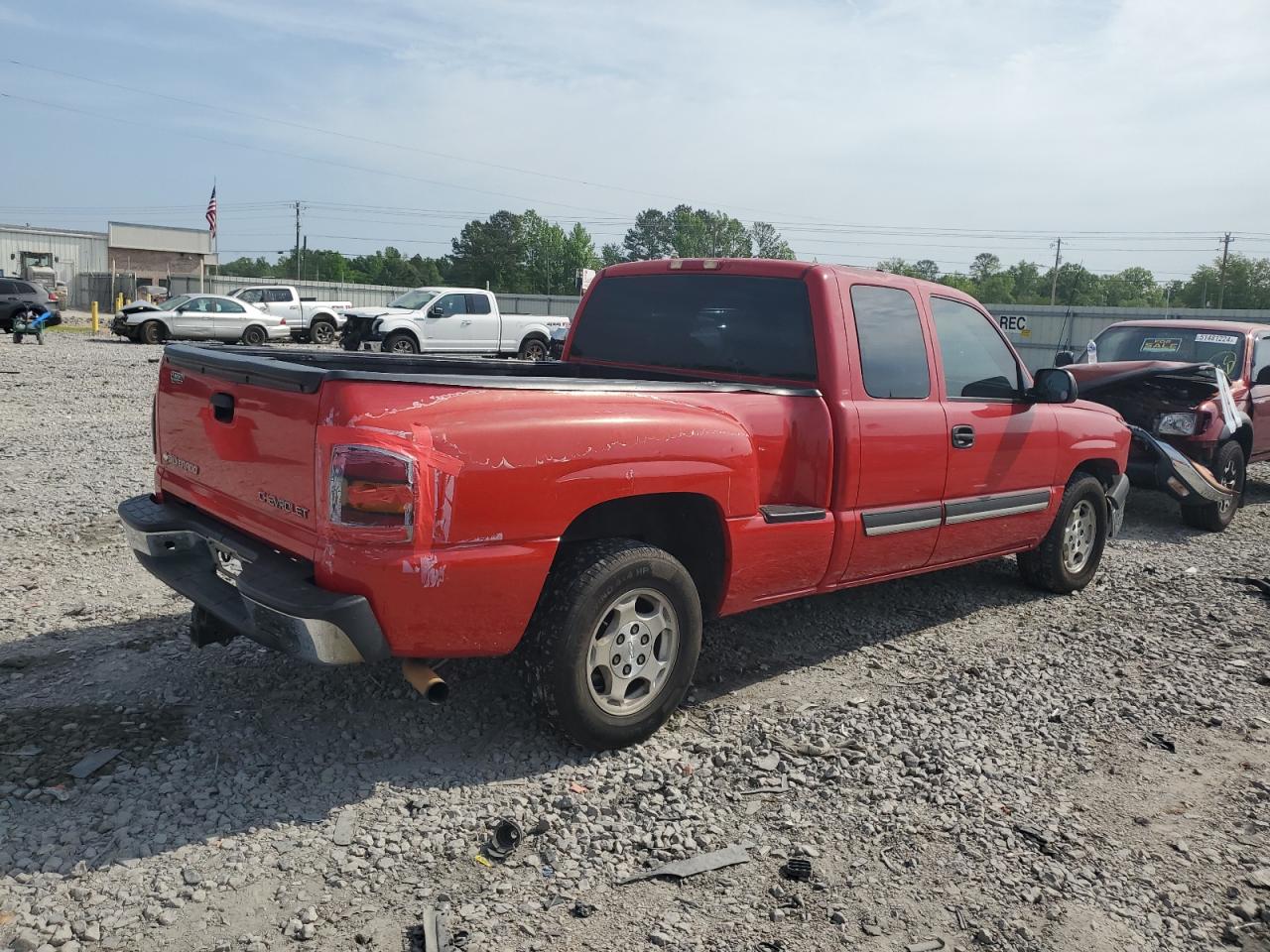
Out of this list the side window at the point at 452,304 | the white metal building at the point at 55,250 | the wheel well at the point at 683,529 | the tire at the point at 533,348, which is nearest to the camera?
the wheel well at the point at 683,529

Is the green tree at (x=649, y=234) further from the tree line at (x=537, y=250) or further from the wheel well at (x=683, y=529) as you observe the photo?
the wheel well at (x=683, y=529)

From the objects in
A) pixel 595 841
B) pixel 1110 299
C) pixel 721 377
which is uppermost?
pixel 1110 299

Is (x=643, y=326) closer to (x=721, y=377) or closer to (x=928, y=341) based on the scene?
(x=721, y=377)

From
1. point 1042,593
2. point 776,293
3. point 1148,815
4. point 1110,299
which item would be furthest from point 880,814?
point 1110,299

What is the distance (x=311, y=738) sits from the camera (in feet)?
12.8

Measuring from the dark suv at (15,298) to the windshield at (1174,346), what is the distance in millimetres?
25763

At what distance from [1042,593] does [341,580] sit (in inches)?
194

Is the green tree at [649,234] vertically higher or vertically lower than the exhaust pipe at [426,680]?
higher

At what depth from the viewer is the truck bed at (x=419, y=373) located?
3291 mm

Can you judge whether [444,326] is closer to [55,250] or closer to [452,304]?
[452,304]

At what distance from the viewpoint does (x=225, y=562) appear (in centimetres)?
380

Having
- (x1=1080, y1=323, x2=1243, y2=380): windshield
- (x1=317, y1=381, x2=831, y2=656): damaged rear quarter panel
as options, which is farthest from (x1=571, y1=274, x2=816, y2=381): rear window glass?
(x1=1080, y1=323, x2=1243, y2=380): windshield

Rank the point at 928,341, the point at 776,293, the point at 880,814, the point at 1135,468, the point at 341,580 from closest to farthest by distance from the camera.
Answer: the point at 341,580, the point at 880,814, the point at 776,293, the point at 928,341, the point at 1135,468

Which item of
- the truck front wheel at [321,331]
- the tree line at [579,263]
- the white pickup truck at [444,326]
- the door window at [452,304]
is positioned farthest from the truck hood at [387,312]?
the tree line at [579,263]
